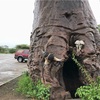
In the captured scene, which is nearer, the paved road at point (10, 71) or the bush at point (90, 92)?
the bush at point (90, 92)

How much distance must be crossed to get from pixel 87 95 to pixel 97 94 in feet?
0.78

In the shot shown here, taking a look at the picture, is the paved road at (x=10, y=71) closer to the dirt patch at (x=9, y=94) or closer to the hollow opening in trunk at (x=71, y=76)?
the dirt patch at (x=9, y=94)

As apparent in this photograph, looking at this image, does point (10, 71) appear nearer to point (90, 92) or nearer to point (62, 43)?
point (62, 43)

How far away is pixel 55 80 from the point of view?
6520mm

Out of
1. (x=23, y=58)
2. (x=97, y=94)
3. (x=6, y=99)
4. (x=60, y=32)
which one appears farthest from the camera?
(x=23, y=58)

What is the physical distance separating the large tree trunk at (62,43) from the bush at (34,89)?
15 cm

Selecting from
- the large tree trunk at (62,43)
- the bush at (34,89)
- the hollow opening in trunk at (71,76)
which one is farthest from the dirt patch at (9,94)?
the hollow opening in trunk at (71,76)

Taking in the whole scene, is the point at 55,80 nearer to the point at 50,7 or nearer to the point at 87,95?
the point at 87,95

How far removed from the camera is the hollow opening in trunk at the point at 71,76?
7780mm

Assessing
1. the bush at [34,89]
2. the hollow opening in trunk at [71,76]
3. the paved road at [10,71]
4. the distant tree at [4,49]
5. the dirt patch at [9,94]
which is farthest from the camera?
the distant tree at [4,49]

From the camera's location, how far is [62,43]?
6.77 meters

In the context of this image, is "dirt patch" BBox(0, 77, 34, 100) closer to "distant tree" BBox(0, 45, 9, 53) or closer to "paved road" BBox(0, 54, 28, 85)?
"paved road" BBox(0, 54, 28, 85)

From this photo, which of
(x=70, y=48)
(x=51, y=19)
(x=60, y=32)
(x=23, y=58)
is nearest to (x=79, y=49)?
(x=70, y=48)

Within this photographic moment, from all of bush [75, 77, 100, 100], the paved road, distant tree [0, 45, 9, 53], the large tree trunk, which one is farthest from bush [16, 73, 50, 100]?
distant tree [0, 45, 9, 53]
